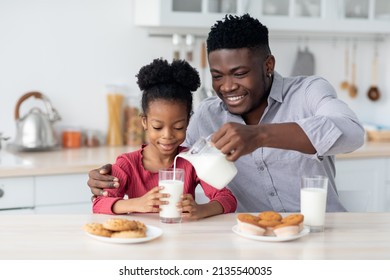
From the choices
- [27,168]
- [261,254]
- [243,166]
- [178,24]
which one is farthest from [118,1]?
[261,254]

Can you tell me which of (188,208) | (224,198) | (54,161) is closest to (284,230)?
(188,208)

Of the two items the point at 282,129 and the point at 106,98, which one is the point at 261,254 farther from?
the point at 106,98

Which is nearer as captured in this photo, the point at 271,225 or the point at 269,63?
the point at 271,225

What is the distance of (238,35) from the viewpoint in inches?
82.4

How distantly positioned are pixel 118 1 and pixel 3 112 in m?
0.87

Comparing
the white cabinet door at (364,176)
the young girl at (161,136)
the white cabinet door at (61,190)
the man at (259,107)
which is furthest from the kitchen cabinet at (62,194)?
the white cabinet door at (364,176)

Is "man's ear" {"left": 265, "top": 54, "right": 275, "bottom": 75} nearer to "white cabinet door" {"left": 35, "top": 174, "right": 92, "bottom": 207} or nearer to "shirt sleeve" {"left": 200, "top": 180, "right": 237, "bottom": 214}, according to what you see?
"shirt sleeve" {"left": 200, "top": 180, "right": 237, "bottom": 214}

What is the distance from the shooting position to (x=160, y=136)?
1.96m

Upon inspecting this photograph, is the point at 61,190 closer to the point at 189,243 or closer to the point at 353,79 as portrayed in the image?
the point at 189,243

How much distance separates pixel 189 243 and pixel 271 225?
0.21 m

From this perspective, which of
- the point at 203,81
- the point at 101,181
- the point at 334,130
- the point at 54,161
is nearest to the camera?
the point at 334,130

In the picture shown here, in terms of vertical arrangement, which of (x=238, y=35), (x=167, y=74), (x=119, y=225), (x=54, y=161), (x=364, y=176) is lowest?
(x=364, y=176)

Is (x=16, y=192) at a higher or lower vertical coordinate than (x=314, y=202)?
lower

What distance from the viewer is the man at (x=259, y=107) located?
6.88ft
